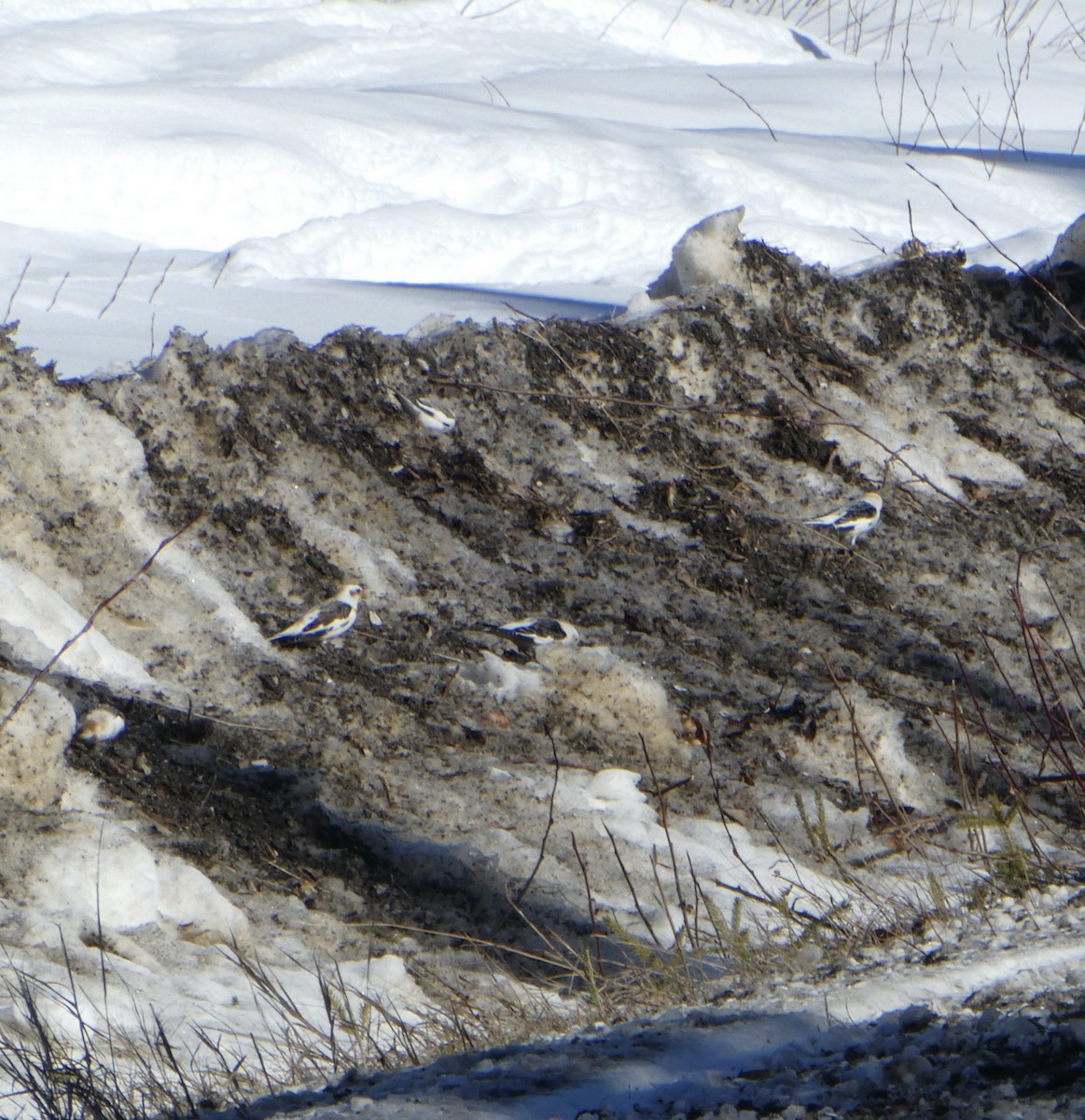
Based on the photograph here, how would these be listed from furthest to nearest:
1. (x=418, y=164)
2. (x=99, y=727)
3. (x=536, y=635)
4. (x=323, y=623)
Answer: (x=418, y=164) → (x=536, y=635) → (x=323, y=623) → (x=99, y=727)

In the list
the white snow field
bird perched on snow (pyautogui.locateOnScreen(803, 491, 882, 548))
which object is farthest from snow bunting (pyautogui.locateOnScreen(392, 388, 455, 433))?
bird perched on snow (pyautogui.locateOnScreen(803, 491, 882, 548))

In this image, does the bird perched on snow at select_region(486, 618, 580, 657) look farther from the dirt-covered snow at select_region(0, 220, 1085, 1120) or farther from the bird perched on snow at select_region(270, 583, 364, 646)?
the bird perched on snow at select_region(270, 583, 364, 646)

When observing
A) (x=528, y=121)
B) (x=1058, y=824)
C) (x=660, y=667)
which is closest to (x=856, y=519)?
(x=660, y=667)

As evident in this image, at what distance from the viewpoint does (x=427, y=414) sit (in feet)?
12.2

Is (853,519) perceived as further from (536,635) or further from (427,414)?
(427,414)

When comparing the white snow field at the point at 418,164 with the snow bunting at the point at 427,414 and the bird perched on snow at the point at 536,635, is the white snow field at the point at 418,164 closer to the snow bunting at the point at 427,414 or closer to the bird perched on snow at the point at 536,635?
the snow bunting at the point at 427,414

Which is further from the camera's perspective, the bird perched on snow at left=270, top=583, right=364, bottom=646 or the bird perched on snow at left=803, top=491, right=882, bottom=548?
the bird perched on snow at left=803, top=491, right=882, bottom=548

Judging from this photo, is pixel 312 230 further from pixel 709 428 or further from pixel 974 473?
pixel 974 473

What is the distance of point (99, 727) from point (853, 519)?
7.55 ft

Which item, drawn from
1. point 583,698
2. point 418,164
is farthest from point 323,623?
point 418,164

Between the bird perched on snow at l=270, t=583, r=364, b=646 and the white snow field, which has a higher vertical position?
the white snow field

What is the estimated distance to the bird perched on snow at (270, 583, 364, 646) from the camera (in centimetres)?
299

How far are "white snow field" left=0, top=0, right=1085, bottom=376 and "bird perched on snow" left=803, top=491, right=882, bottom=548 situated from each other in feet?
4.06

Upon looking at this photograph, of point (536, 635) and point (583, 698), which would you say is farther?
point (536, 635)
